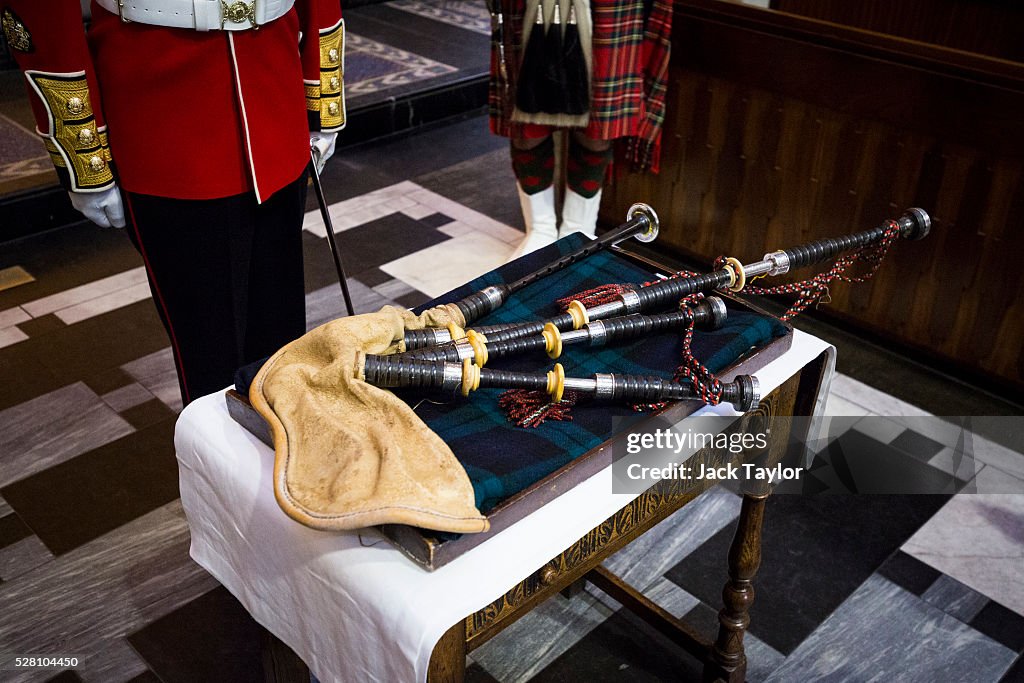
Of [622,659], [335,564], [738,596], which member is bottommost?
[622,659]

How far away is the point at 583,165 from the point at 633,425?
202cm

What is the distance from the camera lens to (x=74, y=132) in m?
1.70

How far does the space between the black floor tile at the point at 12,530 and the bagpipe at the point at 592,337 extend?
1.32 meters

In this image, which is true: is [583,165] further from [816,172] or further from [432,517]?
[432,517]

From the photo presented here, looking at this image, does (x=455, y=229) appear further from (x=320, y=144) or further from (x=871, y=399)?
(x=871, y=399)

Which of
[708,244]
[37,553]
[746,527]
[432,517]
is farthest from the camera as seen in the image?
[708,244]

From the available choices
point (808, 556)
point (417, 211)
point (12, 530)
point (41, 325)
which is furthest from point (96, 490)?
point (417, 211)

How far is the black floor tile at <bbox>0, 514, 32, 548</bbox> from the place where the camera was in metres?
2.14

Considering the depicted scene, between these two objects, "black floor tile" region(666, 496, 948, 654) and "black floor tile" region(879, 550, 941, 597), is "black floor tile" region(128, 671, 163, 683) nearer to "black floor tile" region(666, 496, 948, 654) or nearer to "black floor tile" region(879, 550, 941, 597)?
"black floor tile" region(666, 496, 948, 654)

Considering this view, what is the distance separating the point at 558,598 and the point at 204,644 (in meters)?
0.72

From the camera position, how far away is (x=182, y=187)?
181 centimetres

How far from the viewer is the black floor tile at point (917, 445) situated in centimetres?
248

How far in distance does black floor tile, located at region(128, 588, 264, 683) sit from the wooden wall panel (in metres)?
2.03

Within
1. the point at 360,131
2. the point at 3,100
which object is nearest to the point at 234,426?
the point at 360,131
